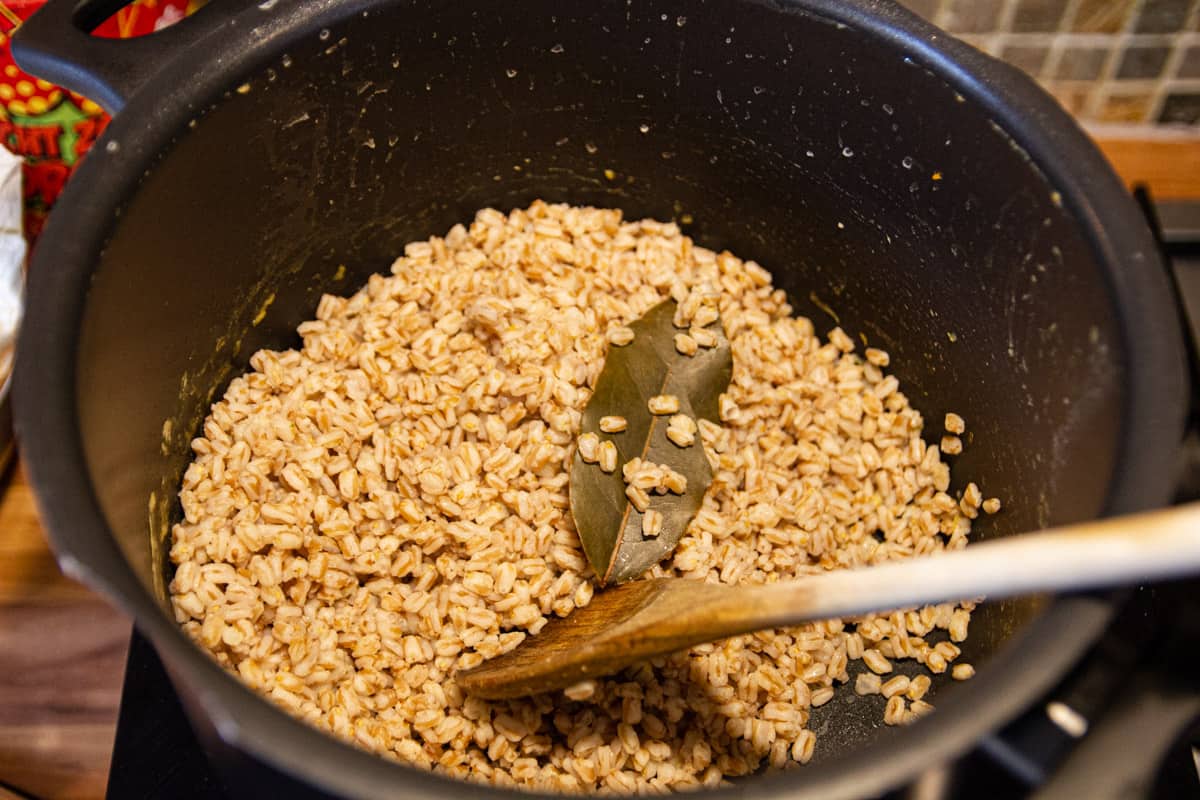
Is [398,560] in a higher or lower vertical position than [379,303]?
lower

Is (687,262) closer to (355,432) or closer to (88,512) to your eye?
(355,432)

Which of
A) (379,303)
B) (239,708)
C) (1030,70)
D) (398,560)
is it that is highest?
(1030,70)

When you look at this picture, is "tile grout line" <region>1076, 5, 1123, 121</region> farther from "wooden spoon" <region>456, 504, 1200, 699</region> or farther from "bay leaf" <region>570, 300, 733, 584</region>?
"wooden spoon" <region>456, 504, 1200, 699</region>

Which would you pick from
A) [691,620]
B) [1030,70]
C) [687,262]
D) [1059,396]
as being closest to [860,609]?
[691,620]

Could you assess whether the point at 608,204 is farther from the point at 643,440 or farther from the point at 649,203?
the point at 643,440

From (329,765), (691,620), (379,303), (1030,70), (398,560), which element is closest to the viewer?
(329,765)

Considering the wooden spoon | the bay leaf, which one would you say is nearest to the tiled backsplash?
the bay leaf

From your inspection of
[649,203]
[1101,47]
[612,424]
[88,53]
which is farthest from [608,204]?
[1101,47]
